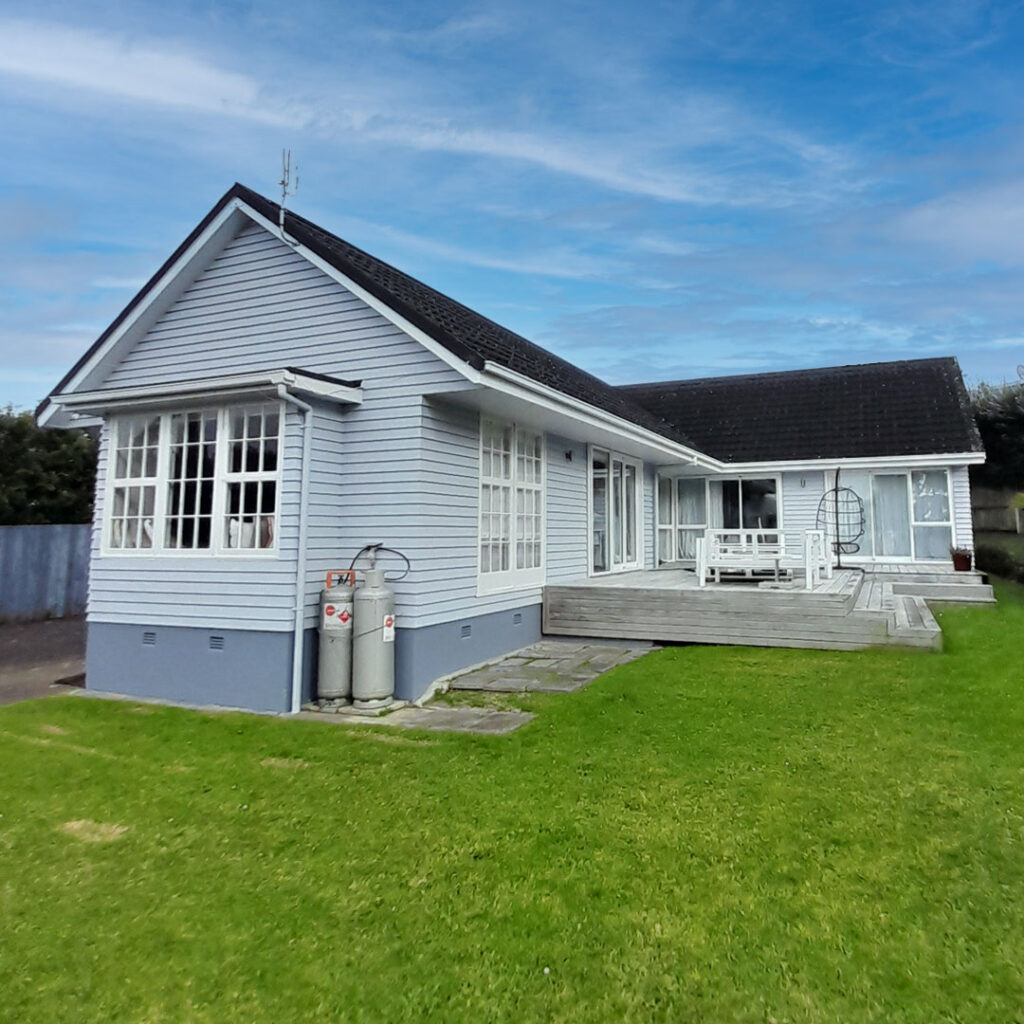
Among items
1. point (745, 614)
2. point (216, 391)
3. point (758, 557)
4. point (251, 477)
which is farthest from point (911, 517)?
point (216, 391)

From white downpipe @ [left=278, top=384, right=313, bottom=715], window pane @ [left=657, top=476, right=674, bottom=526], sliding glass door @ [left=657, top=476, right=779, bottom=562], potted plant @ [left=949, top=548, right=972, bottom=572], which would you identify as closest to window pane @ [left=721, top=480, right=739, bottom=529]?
sliding glass door @ [left=657, top=476, right=779, bottom=562]

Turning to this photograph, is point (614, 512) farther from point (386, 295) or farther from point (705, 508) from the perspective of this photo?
point (386, 295)

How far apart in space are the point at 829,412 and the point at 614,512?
7.57 metres

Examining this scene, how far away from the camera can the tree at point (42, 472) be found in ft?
46.5

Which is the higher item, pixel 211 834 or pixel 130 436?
pixel 130 436

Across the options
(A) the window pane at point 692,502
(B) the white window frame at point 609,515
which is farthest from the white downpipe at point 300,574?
(A) the window pane at point 692,502

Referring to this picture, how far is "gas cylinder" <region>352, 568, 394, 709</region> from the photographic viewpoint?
661 centimetres

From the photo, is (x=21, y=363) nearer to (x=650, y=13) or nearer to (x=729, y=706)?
(x=650, y=13)

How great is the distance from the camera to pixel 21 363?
21.1 m

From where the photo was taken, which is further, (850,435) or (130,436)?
(850,435)

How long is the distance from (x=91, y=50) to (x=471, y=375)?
6987mm

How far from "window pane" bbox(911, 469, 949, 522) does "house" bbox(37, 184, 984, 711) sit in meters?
8.71

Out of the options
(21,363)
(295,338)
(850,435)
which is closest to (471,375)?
(295,338)

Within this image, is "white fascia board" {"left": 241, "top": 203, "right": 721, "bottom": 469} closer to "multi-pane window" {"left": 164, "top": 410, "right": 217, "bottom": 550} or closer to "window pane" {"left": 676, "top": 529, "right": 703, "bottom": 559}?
"multi-pane window" {"left": 164, "top": 410, "right": 217, "bottom": 550}
